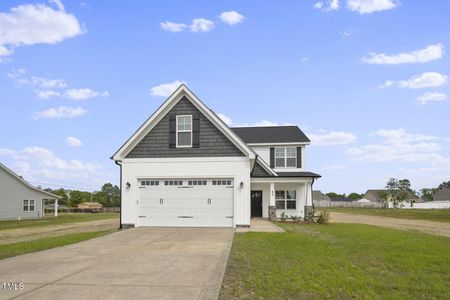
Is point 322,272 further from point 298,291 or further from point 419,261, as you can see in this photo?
point 419,261

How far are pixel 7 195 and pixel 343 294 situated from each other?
38.7 m

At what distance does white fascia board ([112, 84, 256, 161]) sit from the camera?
Result: 19.7 meters

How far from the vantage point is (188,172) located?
19828 mm

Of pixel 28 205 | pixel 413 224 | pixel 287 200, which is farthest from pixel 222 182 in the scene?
pixel 28 205

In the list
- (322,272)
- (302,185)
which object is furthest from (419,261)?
(302,185)

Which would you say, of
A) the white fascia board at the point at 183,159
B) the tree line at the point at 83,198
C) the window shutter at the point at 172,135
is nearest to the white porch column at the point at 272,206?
the white fascia board at the point at 183,159

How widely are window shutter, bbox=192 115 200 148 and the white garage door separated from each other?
1.76m

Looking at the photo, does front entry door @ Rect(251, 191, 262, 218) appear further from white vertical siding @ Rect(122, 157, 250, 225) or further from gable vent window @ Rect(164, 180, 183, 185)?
gable vent window @ Rect(164, 180, 183, 185)

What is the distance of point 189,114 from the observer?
20.2 m

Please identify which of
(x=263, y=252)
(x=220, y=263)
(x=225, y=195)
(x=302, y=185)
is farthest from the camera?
(x=302, y=185)

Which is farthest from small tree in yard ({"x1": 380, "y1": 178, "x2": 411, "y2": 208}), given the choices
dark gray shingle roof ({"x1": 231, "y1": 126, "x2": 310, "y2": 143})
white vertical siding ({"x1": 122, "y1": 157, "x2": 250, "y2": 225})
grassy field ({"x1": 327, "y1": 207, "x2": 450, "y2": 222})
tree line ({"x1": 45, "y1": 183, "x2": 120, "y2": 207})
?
white vertical siding ({"x1": 122, "y1": 157, "x2": 250, "y2": 225})

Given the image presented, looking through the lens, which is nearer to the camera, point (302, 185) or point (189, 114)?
point (189, 114)

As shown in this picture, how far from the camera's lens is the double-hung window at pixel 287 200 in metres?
26.7

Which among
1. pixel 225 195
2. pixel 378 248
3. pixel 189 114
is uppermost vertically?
pixel 189 114
